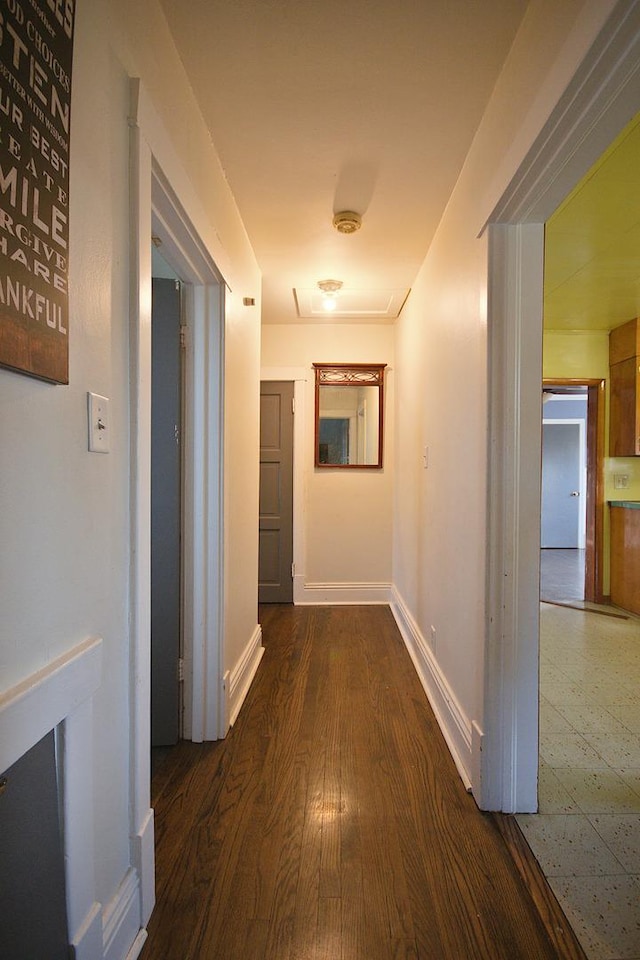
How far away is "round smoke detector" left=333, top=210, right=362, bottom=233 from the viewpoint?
220 cm

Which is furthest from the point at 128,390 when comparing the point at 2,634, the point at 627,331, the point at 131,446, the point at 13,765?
the point at 627,331

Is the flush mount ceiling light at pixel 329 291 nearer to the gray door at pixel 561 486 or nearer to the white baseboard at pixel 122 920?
the white baseboard at pixel 122 920

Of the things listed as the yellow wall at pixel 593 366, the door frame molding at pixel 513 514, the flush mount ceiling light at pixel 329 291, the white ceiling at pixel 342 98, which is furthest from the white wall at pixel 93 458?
the yellow wall at pixel 593 366

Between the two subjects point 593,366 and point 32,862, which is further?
point 593,366

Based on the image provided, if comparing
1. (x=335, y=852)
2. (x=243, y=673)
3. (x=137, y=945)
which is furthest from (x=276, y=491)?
(x=137, y=945)

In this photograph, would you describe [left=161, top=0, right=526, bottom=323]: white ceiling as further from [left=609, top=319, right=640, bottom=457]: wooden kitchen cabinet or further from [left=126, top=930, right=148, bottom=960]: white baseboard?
[left=609, top=319, right=640, bottom=457]: wooden kitchen cabinet

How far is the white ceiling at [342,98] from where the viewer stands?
125 cm

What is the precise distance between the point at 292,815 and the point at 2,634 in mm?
1257

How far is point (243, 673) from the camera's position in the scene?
2.36 meters

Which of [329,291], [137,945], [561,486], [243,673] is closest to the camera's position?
[137,945]

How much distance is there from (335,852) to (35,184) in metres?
1.76

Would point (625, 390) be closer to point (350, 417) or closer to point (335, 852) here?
point (350, 417)

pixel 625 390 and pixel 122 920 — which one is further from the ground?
pixel 625 390

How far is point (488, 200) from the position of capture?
1.52m
